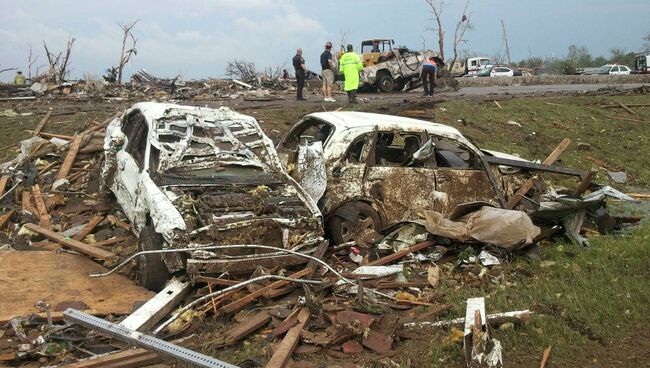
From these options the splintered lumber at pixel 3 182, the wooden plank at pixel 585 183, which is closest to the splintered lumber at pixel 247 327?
the wooden plank at pixel 585 183

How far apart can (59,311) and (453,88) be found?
22541mm

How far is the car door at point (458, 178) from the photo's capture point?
23.6 feet

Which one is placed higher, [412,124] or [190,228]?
[412,124]

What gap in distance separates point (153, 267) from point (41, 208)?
11.5ft

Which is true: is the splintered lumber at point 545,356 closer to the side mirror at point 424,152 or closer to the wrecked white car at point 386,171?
the wrecked white car at point 386,171

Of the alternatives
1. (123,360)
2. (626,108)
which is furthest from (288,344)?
(626,108)

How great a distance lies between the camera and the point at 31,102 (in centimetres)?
1948

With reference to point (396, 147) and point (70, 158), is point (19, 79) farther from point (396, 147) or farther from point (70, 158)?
point (396, 147)

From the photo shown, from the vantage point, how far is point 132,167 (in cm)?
657

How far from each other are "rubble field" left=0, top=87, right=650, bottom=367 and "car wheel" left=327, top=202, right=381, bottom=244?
0.17 m

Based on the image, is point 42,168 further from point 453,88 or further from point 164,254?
point 453,88

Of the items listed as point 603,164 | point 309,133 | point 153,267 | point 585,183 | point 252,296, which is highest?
point 309,133

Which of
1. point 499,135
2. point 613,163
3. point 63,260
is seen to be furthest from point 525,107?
point 63,260

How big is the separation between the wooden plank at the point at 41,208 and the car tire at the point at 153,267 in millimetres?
2659
